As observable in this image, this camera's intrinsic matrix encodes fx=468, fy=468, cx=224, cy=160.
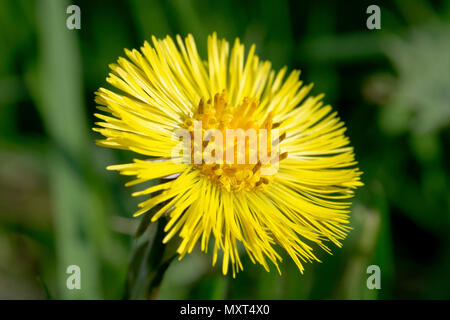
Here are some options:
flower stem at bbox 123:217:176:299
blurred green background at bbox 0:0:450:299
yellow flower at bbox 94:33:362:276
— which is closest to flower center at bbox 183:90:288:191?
yellow flower at bbox 94:33:362:276

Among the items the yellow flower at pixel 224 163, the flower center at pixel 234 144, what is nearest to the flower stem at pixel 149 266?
the yellow flower at pixel 224 163

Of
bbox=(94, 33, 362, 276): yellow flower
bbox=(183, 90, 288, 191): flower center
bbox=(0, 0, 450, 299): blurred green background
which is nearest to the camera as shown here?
bbox=(94, 33, 362, 276): yellow flower

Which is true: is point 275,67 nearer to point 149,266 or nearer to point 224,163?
point 224,163

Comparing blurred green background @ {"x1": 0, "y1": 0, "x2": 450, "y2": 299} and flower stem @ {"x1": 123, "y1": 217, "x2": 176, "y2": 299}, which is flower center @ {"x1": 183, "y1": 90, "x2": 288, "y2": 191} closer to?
flower stem @ {"x1": 123, "y1": 217, "x2": 176, "y2": 299}

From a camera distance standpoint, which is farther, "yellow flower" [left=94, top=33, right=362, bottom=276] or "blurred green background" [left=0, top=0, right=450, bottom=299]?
"blurred green background" [left=0, top=0, right=450, bottom=299]
